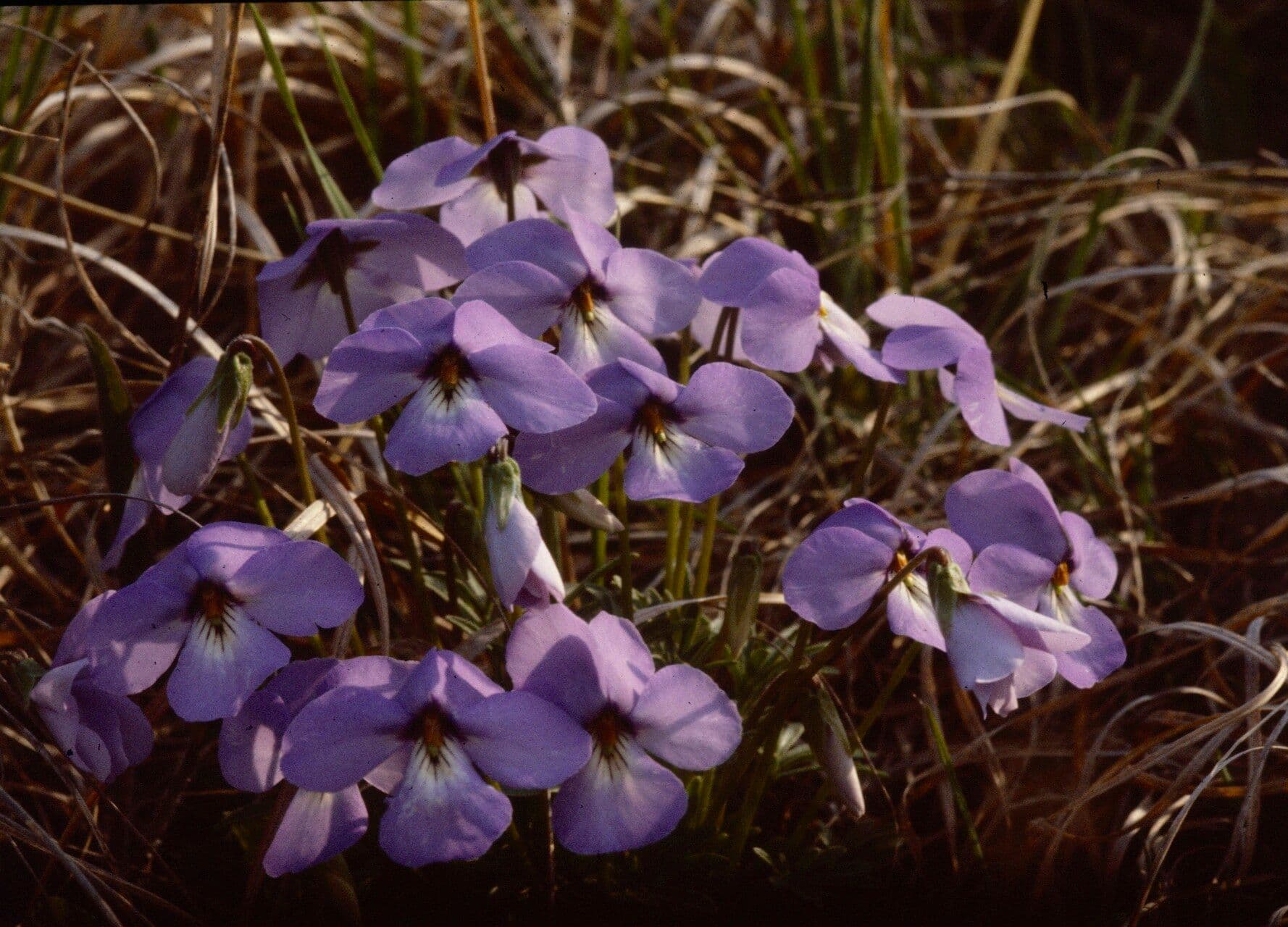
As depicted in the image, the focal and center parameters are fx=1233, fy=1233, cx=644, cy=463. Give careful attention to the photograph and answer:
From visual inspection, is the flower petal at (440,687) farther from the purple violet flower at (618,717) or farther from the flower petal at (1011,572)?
the flower petal at (1011,572)

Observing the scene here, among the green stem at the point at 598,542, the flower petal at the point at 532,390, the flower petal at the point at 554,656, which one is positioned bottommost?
the green stem at the point at 598,542

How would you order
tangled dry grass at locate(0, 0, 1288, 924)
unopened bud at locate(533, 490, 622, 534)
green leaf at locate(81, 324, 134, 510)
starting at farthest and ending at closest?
tangled dry grass at locate(0, 0, 1288, 924), green leaf at locate(81, 324, 134, 510), unopened bud at locate(533, 490, 622, 534)

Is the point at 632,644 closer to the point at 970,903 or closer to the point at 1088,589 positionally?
the point at 1088,589

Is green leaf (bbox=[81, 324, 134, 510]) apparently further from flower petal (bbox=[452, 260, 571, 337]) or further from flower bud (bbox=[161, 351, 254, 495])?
flower petal (bbox=[452, 260, 571, 337])

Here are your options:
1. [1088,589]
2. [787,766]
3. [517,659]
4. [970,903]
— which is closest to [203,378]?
[517,659]

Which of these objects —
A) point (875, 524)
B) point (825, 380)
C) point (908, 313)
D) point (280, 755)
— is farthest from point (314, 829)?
point (825, 380)

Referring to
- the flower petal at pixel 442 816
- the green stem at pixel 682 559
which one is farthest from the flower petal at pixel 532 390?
the green stem at pixel 682 559

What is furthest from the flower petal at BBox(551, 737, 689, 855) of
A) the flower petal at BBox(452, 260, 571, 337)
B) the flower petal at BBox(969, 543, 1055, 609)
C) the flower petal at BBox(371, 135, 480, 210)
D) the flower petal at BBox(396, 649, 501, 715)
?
the flower petal at BBox(371, 135, 480, 210)
